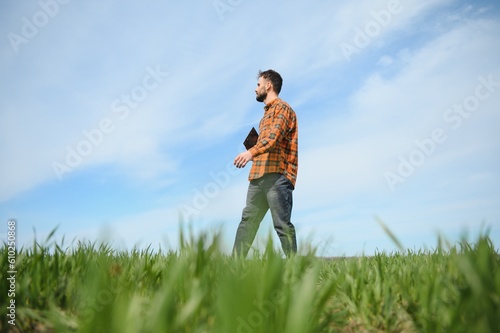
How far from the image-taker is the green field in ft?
3.82

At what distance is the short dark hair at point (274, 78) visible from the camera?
5.43 metres

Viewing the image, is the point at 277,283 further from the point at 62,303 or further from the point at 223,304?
→ the point at 62,303

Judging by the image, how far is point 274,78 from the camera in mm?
5445

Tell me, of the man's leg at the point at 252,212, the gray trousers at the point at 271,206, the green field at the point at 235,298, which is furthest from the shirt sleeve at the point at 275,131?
the green field at the point at 235,298

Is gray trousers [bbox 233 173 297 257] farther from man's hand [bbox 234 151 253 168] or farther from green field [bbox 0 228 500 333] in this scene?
green field [bbox 0 228 500 333]

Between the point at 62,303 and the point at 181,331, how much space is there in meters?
0.99

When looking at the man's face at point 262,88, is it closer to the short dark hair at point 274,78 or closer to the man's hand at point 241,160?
the short dark hair at point 274,78

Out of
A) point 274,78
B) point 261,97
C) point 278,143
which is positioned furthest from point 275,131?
point 274,78

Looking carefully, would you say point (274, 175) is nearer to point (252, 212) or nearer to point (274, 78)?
point (252, 212)

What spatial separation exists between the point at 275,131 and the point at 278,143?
0.49 ft

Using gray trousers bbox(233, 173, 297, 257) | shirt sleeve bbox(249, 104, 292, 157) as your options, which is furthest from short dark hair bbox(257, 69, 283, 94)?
gray trousers bbox(233, 173, 297, 257)

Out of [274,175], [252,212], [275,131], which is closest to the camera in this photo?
[275,131]

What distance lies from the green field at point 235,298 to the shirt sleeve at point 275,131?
2105mm

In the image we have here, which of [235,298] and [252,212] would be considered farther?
[252,212]
